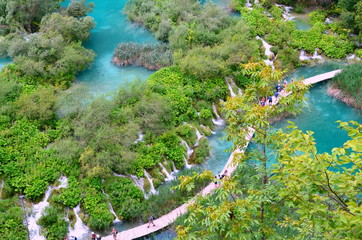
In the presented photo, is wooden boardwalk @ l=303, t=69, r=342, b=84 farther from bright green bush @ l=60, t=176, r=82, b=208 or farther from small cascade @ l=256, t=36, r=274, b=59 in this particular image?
bright green bush @ l=60, t=176, r=82, b=208

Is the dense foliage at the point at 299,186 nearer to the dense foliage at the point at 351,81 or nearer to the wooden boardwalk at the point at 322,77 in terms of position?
the dense foliage at the point at 351,81

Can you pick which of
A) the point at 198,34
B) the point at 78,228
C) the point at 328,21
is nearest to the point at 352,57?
the point at 328,21

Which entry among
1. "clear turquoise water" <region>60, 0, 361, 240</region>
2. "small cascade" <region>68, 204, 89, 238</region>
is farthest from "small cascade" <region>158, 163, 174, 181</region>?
"small cascade" <region>68, 204, 89, 238</region>

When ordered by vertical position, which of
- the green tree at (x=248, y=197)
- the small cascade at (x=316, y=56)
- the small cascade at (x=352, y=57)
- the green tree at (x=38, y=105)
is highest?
the green tree at (x=248, y=197)

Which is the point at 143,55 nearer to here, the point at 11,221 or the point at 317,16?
the point at 11,221

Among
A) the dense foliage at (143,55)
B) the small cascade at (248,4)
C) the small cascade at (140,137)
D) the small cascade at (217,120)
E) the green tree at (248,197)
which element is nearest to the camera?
the green tree at (248,197)

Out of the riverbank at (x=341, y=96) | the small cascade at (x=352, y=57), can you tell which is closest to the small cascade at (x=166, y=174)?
the riverbank at (x=341, y=96)

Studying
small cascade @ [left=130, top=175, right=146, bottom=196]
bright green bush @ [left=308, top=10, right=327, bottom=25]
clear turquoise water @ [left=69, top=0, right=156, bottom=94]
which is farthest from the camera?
bright green bush @ [left=308, top=10, right=327, bottom=25]
